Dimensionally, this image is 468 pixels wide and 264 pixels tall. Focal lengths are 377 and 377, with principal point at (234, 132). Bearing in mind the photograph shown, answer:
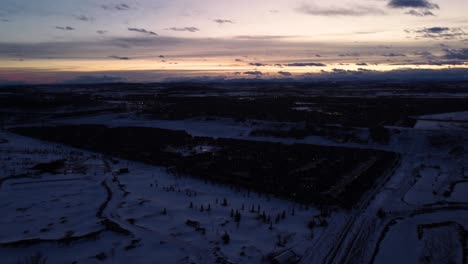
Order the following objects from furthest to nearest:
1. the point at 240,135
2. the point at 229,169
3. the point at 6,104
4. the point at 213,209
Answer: the point at 6,104 → the point at 240,135 → the point at 229,169 → the point at 213,209

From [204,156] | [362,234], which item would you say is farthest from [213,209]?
[204,156]

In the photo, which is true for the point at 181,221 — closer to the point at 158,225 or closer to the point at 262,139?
the point at 158,225

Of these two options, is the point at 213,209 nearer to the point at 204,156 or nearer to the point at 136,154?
the point at 204,156

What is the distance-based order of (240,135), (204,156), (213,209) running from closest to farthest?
1. (213,209)
2. (204,156)
3. (240,135)

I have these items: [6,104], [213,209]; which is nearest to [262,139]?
[213,209]

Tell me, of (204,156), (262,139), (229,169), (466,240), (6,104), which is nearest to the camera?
(466,240)

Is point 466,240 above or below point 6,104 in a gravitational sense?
below

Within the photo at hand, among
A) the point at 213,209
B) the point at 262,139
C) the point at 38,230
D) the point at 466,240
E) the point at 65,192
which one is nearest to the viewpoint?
the point at 466,240

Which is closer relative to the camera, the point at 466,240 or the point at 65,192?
the point at 466,240

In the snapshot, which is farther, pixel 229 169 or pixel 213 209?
pixel 229 169
